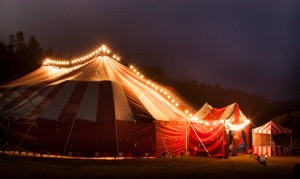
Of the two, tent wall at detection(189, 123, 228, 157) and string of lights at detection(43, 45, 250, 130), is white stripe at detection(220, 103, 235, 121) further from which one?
tent wall at detection(189, 123, 228, 157)

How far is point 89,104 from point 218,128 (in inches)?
163

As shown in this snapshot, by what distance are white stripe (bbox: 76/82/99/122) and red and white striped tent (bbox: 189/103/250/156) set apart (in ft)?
11.5

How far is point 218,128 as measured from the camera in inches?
468

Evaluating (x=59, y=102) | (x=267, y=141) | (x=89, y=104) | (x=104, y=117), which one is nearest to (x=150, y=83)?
(x=89, y=104)

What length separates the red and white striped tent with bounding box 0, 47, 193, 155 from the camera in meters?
10.6

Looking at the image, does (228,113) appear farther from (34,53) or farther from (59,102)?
(34,53)

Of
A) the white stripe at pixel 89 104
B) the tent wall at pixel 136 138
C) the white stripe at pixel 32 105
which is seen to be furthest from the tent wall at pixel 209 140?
the white stripe at pixel 32 105

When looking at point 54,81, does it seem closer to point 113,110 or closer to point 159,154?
point 113,110

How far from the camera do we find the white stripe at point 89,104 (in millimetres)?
10648

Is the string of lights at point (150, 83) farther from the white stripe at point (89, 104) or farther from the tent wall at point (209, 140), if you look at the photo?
the white stripe at point (89, 104)

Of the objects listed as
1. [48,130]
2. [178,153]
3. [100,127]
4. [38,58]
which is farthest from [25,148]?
[38,58]

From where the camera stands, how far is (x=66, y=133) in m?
10.6

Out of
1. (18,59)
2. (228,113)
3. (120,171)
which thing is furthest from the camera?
(18,59)

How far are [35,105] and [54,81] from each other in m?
1.48
